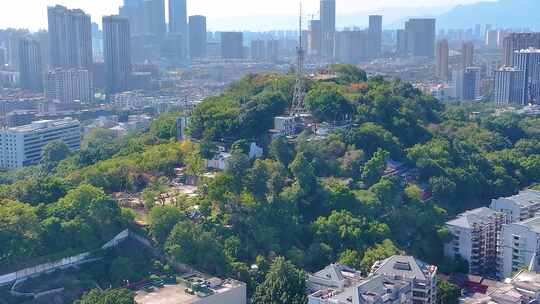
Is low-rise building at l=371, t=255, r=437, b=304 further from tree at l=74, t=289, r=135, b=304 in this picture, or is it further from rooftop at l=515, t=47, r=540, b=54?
rooftop at l=515, t=47, r=540, b=54

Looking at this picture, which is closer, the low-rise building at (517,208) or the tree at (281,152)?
the low-rise building at (517,208)

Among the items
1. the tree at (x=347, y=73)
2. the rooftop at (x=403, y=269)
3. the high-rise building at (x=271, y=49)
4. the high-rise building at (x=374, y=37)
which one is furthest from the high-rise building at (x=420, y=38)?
the rooftop at (x=403, y=269)

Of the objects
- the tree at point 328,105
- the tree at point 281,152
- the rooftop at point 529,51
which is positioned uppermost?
the rooftop at point 529,51

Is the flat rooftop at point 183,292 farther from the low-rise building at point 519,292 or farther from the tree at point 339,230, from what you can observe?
the low-rise building at point 519,292

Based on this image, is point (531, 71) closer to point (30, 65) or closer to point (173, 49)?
point (30, 65)

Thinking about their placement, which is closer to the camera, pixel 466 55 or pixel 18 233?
pixel 18 233

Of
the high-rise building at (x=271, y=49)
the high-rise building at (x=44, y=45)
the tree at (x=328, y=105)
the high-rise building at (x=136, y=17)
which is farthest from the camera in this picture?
the high-rise building at (x=136, y=17)

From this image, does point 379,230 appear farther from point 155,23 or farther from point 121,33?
point 155,23

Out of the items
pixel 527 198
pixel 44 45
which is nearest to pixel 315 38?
pixel 44 45
